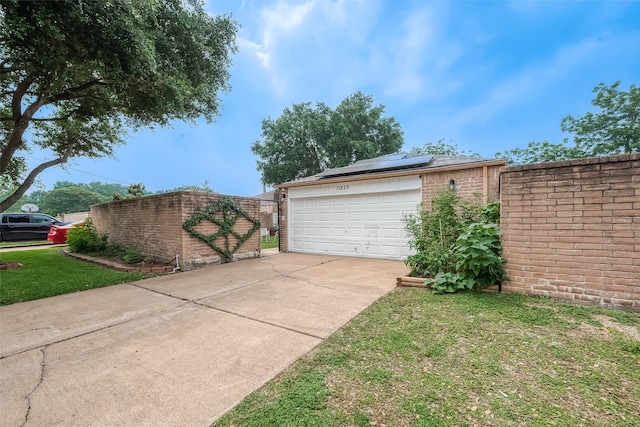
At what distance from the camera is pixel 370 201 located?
7.90m

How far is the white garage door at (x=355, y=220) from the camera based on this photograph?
291 inches

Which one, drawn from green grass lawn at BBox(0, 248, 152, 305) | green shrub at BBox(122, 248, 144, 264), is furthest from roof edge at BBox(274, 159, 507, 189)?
green grass lawn at BBox(0, 248, 152, 305)

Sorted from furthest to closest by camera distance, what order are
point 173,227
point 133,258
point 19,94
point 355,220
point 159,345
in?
point 355,220 < point 133,258 < point 173,227 < point 19,94 < point 159,345

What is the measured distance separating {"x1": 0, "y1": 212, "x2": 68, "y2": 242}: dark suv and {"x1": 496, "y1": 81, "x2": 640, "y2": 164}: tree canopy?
95.6 ft

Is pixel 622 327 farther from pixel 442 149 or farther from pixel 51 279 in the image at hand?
pixel 442 149

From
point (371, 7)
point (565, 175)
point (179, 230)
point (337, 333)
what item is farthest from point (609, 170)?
point (371, 7)

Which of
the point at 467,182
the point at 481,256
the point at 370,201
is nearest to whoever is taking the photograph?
the point at 481,256

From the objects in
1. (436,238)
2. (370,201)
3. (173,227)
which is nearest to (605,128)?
(370,201)

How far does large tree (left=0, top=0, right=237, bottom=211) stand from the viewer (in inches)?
151

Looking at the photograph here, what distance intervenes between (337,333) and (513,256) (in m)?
2.80

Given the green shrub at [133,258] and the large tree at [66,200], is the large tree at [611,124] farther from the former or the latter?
the large tree at [66,200]

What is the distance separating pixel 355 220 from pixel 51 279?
7.28 metres

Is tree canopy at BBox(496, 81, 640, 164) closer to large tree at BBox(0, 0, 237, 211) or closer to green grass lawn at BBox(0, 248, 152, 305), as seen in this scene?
large tree at BBox(0, 0, 237, 211)

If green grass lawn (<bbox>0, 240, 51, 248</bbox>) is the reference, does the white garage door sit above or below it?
above
